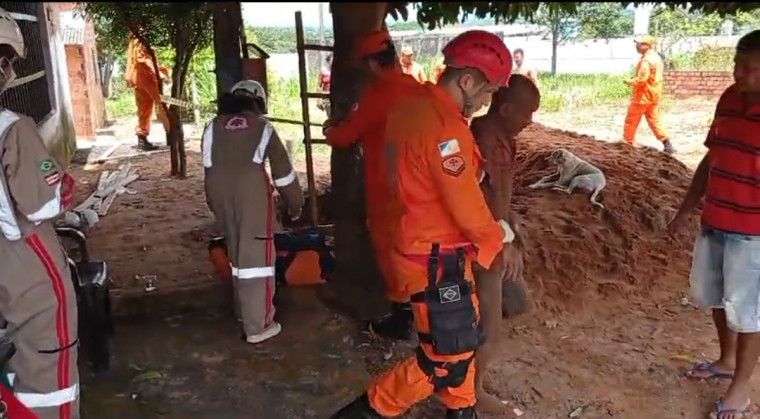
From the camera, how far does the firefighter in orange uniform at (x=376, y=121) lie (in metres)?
4.16

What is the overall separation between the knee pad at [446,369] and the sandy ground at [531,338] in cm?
67

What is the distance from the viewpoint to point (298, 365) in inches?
173

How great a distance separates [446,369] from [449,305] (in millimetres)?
293

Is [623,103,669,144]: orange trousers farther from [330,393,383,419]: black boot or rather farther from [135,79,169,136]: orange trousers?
[330,393,383,419]: black boot

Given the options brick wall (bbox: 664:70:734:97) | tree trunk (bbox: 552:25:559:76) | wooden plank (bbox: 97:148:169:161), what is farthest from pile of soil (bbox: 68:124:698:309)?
tree trunk (bbox: 552:25:559:76)

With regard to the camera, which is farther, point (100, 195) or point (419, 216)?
point (100, 195)

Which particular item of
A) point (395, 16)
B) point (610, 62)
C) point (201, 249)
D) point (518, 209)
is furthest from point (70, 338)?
point (610, 62)

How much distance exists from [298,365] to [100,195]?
553cm

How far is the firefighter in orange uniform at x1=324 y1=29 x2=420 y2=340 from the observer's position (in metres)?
4.16

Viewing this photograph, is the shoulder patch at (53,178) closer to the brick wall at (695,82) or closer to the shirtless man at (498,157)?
the shirtless man at (498,157)

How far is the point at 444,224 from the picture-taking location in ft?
10.3

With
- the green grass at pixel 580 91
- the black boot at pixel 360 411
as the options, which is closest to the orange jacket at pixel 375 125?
the black boot at pixel 360 411

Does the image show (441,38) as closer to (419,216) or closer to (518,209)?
(518,209)

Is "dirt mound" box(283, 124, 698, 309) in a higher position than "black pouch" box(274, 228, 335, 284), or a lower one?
lower
